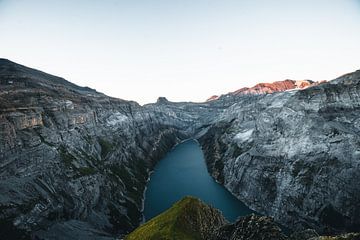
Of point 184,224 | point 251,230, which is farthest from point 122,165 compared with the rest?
point 251,230

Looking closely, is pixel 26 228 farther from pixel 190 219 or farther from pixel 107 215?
→ pixel 190 219

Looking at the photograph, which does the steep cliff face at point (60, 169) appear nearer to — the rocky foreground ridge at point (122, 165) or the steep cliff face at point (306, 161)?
the rocky foreground ridge at point (122, 165)

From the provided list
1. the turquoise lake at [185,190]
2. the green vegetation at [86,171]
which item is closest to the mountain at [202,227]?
the turquoise lake at [185,190]

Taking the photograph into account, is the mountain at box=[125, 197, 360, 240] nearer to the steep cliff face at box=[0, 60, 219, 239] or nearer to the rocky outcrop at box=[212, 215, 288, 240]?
the rocky outcrop at box=[212, 215, 288, 240]

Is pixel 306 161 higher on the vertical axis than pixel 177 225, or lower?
higher

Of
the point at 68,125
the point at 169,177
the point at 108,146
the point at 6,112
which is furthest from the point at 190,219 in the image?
the point at 169,177

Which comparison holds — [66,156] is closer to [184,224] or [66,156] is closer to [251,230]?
[184,224]
